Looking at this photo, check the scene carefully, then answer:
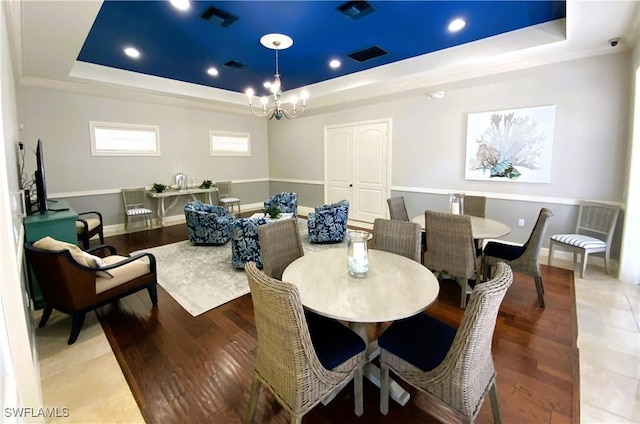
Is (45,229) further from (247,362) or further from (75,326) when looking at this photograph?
(247,362)

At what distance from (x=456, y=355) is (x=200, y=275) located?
3251 mm

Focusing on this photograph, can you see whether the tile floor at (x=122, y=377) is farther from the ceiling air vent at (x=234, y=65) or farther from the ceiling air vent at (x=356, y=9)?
the ceiling air vent at (x=234, y=65)

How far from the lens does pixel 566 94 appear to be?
12.9 feet

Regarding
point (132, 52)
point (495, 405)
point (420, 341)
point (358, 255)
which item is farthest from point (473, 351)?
point (132, 52)

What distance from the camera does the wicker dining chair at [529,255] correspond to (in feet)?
9.09

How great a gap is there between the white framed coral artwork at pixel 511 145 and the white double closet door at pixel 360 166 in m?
1.67

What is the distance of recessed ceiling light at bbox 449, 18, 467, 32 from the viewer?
3.48 metres

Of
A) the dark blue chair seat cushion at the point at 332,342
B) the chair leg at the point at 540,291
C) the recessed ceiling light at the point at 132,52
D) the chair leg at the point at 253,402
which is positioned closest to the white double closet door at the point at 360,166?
the chair leg at the point at 540,291

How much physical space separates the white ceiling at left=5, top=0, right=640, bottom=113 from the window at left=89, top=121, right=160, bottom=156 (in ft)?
2.63

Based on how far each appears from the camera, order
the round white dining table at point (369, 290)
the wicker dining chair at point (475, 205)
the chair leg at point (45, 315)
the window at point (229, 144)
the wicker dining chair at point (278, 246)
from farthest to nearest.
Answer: the window at point (229, 144) < the wicker dining chair at point (475, 205) < the chair leg at point (45, 315) < the wicker dining chair at point (278, 246) < the round white dining table at point (369, 290)

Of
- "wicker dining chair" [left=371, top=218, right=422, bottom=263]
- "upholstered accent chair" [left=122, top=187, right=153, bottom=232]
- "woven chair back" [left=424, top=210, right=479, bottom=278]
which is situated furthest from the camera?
"upholstered accent chair" [left=122, top=187, right=153, bottom=232]

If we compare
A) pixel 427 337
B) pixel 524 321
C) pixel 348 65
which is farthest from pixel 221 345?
pixel 348 65

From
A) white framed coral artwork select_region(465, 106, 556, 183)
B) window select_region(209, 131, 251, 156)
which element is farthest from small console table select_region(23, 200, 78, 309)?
white framed coral artwork select_region(465, 106, 556, 183)

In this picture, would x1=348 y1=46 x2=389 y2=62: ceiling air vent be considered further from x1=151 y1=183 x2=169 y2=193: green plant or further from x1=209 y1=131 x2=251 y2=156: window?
x1=151 y1=183 x2=169 y2=193: green plant
